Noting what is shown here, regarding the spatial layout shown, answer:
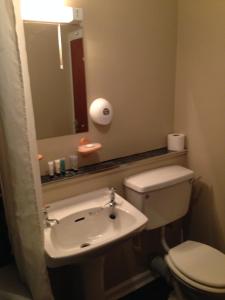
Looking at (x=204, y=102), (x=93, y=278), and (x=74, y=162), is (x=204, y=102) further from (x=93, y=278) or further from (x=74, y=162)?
(x=93, y=278)

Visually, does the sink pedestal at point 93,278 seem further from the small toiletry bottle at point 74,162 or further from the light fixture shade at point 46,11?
the light fixture shade at point 46,11

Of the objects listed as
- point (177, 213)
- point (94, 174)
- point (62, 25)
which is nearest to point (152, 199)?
point (177, 213)

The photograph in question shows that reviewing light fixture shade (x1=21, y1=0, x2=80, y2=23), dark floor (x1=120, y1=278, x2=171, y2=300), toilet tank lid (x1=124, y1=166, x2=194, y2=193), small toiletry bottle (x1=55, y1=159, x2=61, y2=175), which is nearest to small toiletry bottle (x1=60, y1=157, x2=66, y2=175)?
small toiletry bottle (x1=55, y1=159, x2=61, y2=175)

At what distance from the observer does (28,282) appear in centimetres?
115

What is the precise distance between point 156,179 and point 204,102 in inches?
24.5

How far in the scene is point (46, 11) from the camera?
50.3 inches

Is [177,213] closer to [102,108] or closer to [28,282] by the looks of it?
[102,108]

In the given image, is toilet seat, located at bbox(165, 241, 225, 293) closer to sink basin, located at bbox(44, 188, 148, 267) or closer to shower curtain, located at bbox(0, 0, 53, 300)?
sink basin, located at bbox(44, 188, 148, 267)

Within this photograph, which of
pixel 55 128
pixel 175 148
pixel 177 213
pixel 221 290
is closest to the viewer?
pixel 221 290

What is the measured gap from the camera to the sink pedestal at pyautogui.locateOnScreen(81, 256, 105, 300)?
4.46ft

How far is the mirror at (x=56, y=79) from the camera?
4.48ft

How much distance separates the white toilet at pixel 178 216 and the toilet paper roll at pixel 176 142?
0.58 ft

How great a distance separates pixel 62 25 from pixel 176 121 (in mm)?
1045

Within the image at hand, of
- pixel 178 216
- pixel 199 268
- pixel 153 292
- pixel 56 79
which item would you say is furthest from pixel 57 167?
pixel 153 292
